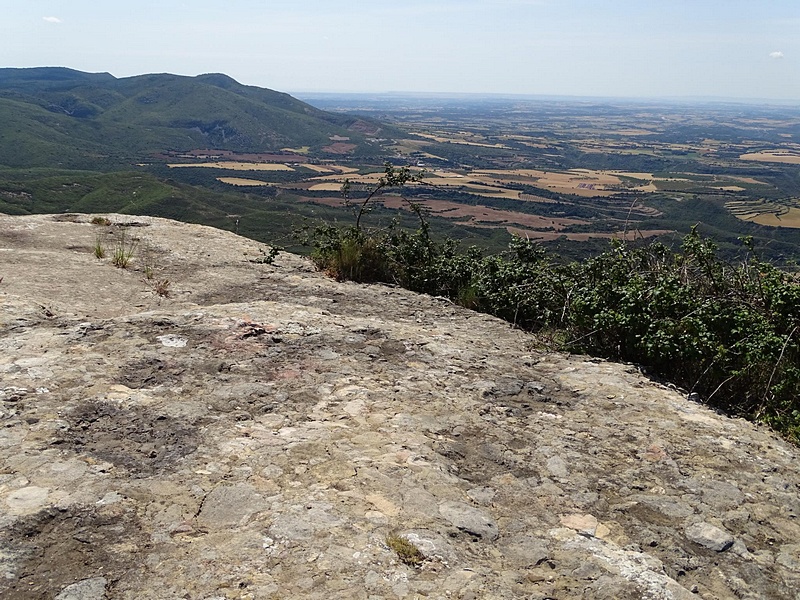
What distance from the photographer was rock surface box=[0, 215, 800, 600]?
2.36m

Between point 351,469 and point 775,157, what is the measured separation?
213 metres

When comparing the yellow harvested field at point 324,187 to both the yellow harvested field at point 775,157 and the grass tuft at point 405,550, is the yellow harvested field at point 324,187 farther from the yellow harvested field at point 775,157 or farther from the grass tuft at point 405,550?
the yellow harvested field at point 775,157

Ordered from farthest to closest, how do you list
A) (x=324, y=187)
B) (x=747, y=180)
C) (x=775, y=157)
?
(x=775, y=157) < (x=747, y=180) < (x=324, y=187)

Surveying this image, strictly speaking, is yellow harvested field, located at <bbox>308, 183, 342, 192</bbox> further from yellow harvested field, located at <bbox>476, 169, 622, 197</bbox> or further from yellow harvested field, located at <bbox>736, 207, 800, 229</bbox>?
yellow harvested field, located at <bbox>736, 207, 800, 229</bbox>

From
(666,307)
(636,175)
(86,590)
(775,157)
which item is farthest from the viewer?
(775,157)

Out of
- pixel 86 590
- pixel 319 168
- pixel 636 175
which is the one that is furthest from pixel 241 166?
pixel 86 590

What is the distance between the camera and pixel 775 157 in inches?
6885

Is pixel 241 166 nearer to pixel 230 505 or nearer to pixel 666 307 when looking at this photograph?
pixel 666 307

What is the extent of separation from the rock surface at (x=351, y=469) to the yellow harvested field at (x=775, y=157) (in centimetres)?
19416

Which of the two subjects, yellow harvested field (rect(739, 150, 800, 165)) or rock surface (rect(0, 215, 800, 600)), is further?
yellow harvested field (rect(739, 150, 800, 165))

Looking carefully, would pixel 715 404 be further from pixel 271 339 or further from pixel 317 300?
pixel 317 300

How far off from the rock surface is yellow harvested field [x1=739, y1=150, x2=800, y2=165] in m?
194

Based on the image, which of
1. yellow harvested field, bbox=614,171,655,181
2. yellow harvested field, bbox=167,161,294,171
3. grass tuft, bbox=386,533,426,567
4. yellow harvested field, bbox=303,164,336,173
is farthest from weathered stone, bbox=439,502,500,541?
yellow harvested field, bbox=167,161,294,171

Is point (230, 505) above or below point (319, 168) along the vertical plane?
above
